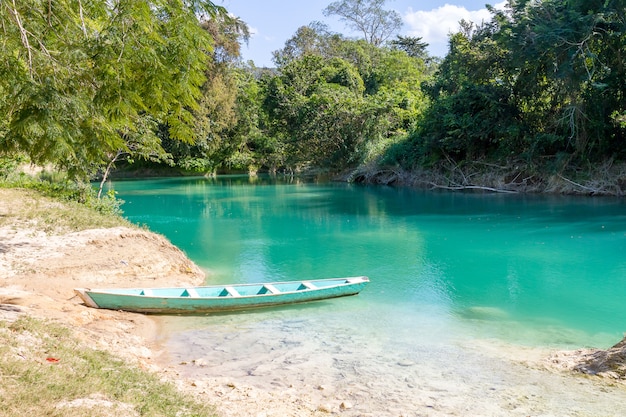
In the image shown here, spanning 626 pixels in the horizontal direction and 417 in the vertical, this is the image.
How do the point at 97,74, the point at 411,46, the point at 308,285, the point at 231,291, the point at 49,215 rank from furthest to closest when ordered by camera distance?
the point at 411,46
the point at 49,215
the point at 308,285
the point at 231,291
the point at 97,74

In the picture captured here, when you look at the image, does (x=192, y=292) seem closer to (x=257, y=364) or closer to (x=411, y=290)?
(x=257, y=364)

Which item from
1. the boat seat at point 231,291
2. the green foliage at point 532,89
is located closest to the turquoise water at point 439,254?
the boat seat at point 231,291

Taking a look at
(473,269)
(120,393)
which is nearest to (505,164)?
(473,269)

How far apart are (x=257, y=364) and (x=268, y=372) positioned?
0.34 meters

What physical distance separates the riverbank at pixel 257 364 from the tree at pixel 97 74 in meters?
2.11

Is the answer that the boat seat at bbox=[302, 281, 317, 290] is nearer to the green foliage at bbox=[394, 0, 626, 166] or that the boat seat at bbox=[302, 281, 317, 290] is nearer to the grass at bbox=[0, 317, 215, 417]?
the grass at bbox=[0, 317, 215, 417]

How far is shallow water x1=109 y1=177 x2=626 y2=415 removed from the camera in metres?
6.50

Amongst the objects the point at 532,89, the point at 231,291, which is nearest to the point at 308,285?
the point at 231,291

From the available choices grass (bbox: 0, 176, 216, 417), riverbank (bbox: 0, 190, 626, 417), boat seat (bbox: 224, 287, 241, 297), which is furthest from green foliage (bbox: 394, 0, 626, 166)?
grass (bbox: 0, 176, 216, 417)

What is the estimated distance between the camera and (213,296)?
9.13 metres

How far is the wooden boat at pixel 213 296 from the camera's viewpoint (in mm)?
8453

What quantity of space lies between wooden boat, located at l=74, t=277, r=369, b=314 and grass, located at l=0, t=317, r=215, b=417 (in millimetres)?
2810

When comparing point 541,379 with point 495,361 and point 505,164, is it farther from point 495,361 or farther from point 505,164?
point 505,164

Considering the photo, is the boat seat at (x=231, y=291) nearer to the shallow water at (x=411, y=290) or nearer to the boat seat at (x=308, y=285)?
the shallow water at (x=411, y=290)
